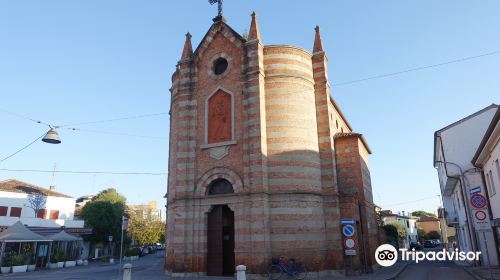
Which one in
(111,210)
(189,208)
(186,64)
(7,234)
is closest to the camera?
(189,208)

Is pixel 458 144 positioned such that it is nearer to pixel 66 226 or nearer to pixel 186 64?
pixel 186 64

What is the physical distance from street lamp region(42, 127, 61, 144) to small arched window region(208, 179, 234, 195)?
805 centimetres

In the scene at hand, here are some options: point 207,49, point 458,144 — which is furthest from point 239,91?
point 458,144

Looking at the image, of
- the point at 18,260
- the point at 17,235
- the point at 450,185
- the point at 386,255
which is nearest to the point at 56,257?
the point at 18,260

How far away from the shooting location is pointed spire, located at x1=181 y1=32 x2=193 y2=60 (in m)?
23.1

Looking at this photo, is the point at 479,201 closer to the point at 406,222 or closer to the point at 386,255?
the point at 386,255

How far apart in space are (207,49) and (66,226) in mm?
31141

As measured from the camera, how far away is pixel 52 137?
16.7 m

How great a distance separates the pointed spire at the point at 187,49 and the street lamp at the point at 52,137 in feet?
30.4

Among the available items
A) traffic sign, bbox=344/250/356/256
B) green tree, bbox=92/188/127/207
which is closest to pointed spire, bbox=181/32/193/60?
traffic sign, bbox=344/250/356/256

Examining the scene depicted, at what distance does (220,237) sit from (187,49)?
12074 mm

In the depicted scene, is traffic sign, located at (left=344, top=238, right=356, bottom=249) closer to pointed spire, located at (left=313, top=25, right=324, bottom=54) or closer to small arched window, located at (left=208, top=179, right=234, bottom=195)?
small arched window, located at (left=208, top=179, right=234, bottom=195)

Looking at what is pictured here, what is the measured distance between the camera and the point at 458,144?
2636 centimetres

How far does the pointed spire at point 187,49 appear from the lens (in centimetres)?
2312
